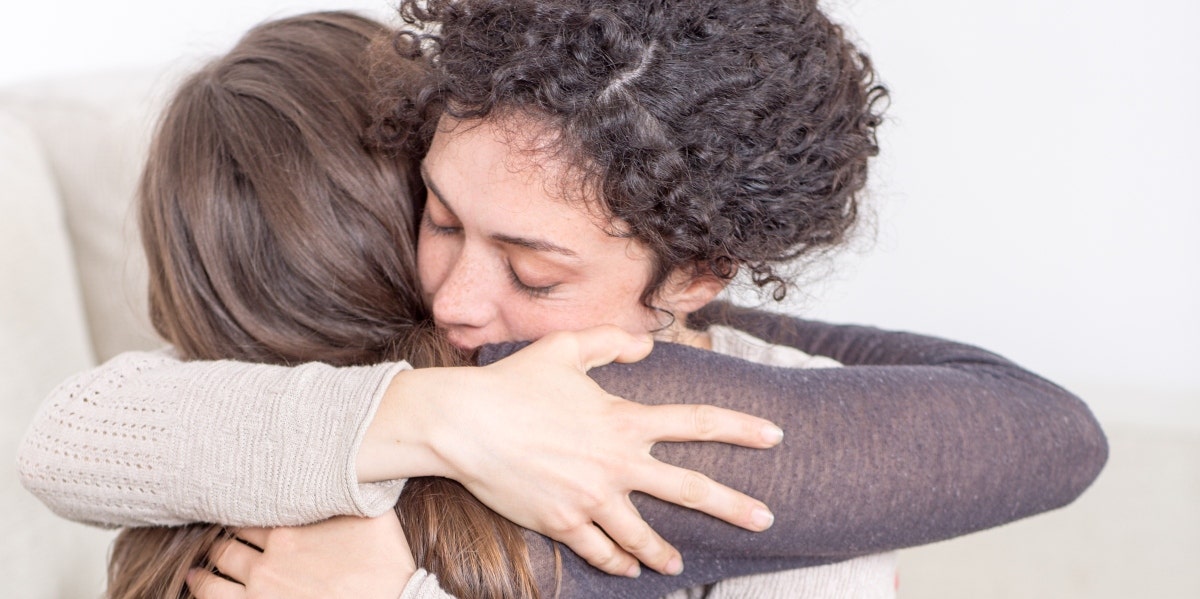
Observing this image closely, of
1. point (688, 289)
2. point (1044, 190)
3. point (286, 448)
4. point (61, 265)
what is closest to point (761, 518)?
point (688, 289)

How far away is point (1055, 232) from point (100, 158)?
5.78 ft

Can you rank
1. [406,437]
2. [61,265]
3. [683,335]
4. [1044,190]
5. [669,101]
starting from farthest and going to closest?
[1044,190] → [61,265] → [683,335] → [669,101] → [406,437]

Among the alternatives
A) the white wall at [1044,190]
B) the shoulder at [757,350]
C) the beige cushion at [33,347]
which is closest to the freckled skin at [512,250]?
the shoulder at [757,350]

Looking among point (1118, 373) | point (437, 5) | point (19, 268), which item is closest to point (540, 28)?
point (437, 5)

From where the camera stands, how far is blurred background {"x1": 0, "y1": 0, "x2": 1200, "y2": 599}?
6.21ft

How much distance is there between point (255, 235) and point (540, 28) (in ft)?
1.32

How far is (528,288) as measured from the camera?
111 centimetres

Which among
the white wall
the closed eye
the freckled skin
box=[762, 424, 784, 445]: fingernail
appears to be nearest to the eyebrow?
the freckled skin

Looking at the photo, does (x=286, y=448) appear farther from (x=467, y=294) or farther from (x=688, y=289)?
(x=688, y=289)

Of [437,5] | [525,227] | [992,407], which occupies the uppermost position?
[437,5]

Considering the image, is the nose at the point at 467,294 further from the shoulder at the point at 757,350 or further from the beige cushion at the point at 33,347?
the beige cushion at the point at 33,347

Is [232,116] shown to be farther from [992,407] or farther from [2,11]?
[2,11]

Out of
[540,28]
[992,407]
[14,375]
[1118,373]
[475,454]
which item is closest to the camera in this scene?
[475,454]

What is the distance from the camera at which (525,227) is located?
1051 mm
